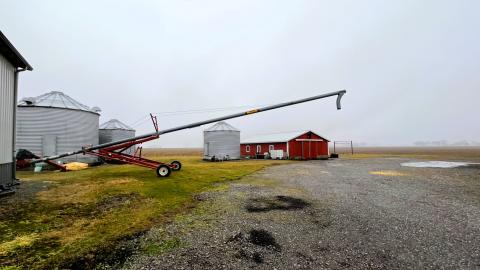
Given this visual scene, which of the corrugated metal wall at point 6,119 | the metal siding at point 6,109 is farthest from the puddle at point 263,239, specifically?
the metal siding at point 6,109

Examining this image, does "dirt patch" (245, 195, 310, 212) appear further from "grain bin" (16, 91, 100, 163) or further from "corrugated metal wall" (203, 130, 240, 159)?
"corrugated metal wall" (203, 130, 240, 159)

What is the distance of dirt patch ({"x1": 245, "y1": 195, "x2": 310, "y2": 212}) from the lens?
9.34m

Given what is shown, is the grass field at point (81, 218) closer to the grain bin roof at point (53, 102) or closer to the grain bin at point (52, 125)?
the grain bin at point (52, 125)

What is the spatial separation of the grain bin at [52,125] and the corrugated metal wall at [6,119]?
1176cm

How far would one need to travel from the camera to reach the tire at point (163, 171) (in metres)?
16.9

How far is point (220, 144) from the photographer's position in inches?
1430

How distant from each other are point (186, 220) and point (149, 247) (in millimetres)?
2045

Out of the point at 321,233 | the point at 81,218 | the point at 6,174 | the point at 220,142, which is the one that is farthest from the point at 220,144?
the point at 321,233

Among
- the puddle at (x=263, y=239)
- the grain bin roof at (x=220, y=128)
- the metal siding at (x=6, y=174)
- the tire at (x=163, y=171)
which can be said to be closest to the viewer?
the puddle at (x=263, y=239)

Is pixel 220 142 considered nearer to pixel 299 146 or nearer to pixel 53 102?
pixel 299 146

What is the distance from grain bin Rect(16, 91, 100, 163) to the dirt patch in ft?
70.5

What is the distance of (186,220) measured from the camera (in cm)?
791

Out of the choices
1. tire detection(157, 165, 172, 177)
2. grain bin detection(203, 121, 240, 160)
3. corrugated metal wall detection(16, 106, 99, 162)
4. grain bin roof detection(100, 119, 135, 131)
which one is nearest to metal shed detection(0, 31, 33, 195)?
tire detection(157, 165, 172, 177)

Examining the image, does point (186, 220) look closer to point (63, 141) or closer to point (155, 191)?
point (155, 191)
